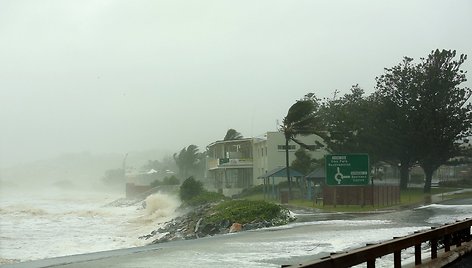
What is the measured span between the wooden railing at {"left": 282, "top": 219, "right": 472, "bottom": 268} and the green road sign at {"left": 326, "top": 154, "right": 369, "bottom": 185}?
23348mm

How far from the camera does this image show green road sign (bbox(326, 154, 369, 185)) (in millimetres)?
38366

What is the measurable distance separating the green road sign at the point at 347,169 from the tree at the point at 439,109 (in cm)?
2265

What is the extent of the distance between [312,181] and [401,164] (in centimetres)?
1289

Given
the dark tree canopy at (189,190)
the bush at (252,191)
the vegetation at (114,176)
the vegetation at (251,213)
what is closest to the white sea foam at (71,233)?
the dark tree canopy at (189,190)

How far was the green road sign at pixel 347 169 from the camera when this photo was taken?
3837cm

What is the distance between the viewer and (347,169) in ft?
127

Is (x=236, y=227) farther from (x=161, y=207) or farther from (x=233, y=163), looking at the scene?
(x=233, y=163)

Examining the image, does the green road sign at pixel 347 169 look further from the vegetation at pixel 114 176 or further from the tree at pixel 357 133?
the vegetation at pixel 114 176

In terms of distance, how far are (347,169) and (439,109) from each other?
2491cm

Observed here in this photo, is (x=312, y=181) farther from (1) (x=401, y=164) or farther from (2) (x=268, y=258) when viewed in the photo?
(2) (x=268, y=258)

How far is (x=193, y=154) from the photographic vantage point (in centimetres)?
12212

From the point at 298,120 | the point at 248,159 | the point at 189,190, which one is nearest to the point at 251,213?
the point at 298,120

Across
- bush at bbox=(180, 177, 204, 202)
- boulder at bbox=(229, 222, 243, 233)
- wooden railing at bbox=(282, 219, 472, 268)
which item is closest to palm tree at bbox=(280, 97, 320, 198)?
bush at bbox=(180, 177, 204, 202)

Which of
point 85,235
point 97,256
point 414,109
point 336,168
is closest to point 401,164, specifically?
point 414,109
